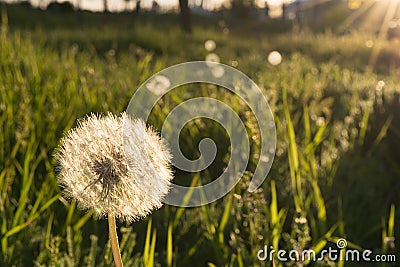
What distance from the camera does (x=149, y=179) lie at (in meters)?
0.90

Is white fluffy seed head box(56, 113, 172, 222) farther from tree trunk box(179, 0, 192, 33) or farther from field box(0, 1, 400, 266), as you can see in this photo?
tree trunk box(179, 0, 192, 33)

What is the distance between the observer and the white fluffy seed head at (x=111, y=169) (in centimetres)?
85

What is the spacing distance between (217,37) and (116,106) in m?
8.63

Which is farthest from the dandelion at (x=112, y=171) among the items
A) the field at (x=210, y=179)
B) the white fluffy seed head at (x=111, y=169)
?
the field at (x=210, y=179)

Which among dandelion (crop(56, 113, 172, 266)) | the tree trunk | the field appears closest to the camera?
dandelion (crop(56, 113, 172, 266))

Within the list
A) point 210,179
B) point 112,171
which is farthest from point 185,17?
point 112,171

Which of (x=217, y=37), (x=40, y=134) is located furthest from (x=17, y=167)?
(x=217, y=37)

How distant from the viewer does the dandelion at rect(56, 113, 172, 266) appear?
0.85 metres

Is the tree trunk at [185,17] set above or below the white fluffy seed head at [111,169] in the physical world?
above

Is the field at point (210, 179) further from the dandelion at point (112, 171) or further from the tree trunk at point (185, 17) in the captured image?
the tree trunk at point (185, 17)

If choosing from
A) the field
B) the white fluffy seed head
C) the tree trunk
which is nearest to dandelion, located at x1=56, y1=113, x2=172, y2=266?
the white fluffy seed head

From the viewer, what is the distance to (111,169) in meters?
0.84

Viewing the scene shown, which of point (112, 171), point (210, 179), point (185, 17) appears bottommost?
point (112, 171)

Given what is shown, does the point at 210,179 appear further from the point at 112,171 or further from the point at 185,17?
the point at 185,17
